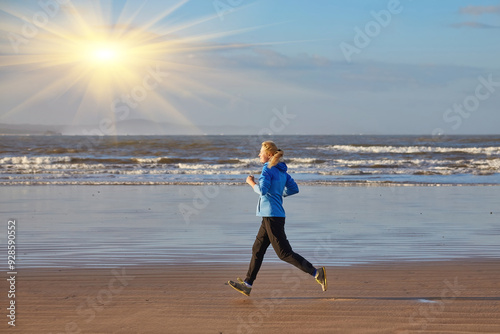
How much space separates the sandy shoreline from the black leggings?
11.6 inches

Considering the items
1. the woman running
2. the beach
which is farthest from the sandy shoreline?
the woman running

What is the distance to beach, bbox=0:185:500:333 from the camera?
488cm

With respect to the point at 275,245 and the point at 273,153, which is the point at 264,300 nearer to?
the point at 275,245

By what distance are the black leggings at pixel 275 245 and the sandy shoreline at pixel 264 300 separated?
0.30 metres

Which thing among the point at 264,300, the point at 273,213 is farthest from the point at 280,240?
the point at 264,300

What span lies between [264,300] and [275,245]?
21.2 inches

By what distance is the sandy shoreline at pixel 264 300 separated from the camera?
186 inches

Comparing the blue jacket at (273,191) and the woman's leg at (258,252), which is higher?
the blue jacket at (273,191)

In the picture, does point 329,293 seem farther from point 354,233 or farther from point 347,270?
point 354,233

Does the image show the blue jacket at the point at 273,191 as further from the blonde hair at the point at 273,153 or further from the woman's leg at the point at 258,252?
the woman's leg at the point at 258,252

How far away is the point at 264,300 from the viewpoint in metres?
5.54

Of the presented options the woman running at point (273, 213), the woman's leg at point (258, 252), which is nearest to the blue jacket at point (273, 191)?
the woman running at point (273, 213)

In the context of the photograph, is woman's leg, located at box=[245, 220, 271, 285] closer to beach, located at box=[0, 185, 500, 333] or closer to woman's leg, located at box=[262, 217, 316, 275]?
woman's leg, located at box=[262, 217, 316, 275]

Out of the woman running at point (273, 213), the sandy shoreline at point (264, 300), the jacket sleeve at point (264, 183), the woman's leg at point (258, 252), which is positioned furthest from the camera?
the woman's leg at point (258, 252)
